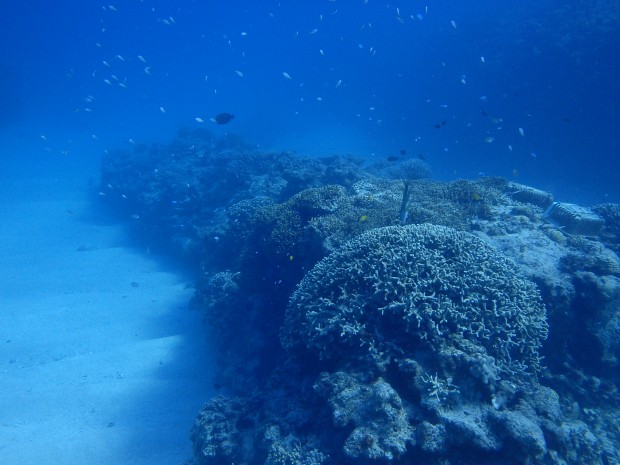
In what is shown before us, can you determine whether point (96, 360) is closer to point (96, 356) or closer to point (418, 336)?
point (96, 356)

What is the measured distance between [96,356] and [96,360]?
8.9 inches

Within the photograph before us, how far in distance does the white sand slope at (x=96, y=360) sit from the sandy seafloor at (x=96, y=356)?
29 mm

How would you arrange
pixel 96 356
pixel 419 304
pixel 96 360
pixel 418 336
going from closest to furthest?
pixel 418 336 < pixel 419 304 < pixel 96 360 < pixel 96 356

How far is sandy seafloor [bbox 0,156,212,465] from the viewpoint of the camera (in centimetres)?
762

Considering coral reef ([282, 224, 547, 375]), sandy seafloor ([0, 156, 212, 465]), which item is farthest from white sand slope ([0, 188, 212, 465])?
coral reef ([282, 224, 547, 375])

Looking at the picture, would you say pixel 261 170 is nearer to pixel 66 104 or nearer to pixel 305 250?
pixel 305 250

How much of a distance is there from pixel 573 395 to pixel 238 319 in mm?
7578

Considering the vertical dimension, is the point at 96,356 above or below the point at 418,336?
below

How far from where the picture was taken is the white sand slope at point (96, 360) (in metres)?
7.60

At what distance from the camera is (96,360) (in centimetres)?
1028

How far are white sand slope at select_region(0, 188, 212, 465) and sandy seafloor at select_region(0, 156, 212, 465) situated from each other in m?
0.03

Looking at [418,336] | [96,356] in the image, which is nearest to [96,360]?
[96,356]

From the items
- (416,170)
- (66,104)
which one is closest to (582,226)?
(416,170)

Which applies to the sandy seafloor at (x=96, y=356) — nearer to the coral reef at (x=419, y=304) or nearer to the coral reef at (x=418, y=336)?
the coral reef at (x=418, y=336)
